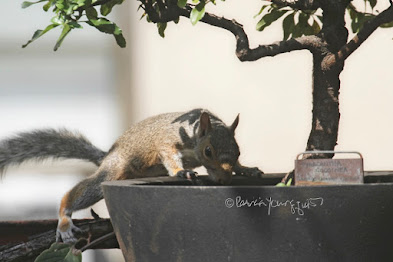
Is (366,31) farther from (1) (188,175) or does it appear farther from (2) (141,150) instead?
(2) (141,150)

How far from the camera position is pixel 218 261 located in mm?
1314

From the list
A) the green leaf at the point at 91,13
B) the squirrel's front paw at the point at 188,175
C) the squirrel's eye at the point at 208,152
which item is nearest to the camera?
the green leaf at the point at 91,13

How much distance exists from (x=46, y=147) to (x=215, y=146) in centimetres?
53

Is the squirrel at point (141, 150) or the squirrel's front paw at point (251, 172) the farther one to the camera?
the squirrel at point (141, 150)

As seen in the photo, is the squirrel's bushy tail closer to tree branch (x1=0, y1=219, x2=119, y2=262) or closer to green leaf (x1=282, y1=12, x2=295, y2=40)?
tree branch (x1=0, y1=219, x2=119, y2=262)

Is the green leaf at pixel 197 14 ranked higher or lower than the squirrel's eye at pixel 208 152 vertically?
higher

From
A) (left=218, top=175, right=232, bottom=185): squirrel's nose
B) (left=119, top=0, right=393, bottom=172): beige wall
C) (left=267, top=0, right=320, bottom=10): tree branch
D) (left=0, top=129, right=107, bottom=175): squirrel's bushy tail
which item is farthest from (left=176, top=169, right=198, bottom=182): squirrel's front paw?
(left=119, top=0, right=393, bottom=172): beige wall

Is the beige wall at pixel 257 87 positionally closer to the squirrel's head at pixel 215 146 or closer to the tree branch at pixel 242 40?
the squirrel's head at pixel 215 146

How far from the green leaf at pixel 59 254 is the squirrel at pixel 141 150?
1.00 ft

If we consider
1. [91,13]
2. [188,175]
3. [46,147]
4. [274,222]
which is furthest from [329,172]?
[46,147]

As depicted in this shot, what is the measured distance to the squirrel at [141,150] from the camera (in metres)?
2.01

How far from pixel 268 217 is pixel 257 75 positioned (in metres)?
1.66

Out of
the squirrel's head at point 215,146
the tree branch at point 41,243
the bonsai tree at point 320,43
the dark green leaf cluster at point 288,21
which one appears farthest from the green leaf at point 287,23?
the tree branch at point 41,243

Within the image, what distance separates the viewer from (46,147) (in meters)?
2.26
